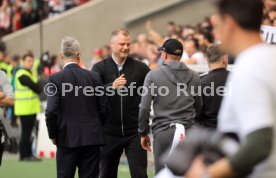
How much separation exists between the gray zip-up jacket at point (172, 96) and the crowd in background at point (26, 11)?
1829cm

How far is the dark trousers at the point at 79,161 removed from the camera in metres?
9.01

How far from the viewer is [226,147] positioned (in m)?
3.98

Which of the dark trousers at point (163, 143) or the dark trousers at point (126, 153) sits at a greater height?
the dark trousers at point (163, 143)

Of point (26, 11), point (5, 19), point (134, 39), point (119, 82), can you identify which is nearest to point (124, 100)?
point (119, 82)

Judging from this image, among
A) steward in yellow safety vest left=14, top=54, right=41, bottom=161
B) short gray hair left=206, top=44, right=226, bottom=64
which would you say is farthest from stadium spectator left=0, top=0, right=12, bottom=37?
short gray hair left=206, top=44, right=226, bottom=64

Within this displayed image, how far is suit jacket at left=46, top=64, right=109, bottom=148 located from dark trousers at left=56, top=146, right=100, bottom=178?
0.12 metres

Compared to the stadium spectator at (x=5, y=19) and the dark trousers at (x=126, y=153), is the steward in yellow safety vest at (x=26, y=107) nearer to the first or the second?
the dark trousers at (x=126, y=153)

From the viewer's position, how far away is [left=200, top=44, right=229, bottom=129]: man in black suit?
8.96 metres

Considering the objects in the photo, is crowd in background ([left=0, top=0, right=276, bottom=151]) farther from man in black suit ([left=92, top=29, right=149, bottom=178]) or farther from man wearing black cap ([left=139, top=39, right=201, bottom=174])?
man wearing black cap ([left=139, top=39, right=201, bottom=174])

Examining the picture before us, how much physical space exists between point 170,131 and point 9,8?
1913 cm

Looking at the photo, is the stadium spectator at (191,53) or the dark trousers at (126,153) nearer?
the dark trousers at (126,153)

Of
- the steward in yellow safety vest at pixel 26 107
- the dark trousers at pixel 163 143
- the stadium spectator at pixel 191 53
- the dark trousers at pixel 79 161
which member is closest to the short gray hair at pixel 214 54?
the dark trousers at pixel 163 143

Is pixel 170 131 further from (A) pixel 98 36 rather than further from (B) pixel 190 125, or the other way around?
(A) pixel 98 36

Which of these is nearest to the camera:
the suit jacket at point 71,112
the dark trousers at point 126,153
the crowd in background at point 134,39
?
the suit jacket at point 71,112
